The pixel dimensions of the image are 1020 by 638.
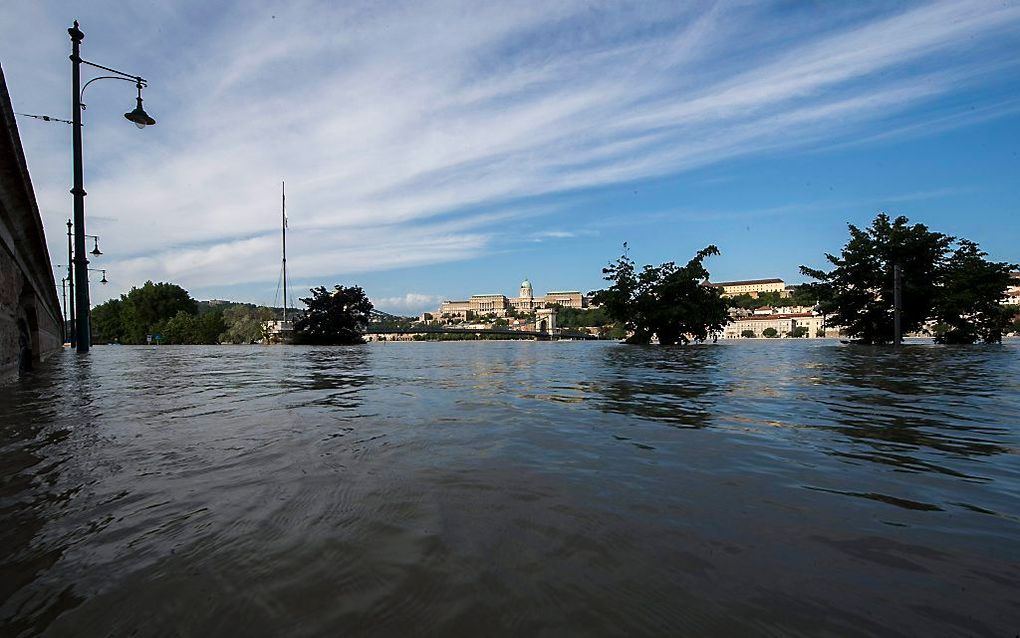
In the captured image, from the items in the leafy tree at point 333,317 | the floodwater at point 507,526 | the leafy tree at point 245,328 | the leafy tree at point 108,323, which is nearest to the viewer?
the floodwater at point 507,526

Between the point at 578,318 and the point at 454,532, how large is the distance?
143m

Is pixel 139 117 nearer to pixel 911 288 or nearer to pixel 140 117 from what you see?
pixel 140 117

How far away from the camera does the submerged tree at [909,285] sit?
28469 mm

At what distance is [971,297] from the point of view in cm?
2748

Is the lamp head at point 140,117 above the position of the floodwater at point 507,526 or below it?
above

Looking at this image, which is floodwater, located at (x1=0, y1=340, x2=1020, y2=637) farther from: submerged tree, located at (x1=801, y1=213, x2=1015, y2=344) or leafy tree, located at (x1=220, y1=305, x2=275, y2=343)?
leafy tree, located at (x1=220, y1=305, x2=275, y2=343)

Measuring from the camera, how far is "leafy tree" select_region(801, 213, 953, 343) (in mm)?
28672

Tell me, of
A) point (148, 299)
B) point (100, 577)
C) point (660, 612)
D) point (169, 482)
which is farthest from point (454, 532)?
point (148, 299)

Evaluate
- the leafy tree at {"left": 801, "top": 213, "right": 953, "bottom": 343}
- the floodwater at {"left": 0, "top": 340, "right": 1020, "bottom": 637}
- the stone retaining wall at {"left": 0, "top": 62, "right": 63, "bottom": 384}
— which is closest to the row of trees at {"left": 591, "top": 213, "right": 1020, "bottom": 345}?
the leafy tree at {"left": 801, "top": 213, "right": 953, "bottom": 343}

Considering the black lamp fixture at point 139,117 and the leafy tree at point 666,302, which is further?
the leafy tree at point 666,302

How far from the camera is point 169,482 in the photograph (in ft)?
10.3

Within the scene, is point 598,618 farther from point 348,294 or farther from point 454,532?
point 348,294

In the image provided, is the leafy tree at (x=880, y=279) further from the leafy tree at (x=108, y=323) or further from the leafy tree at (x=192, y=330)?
the leafy tree at (x=108, y=323)

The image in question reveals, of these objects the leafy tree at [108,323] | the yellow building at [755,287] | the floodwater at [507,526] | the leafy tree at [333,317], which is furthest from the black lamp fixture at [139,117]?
the yellow building at [755,287]
